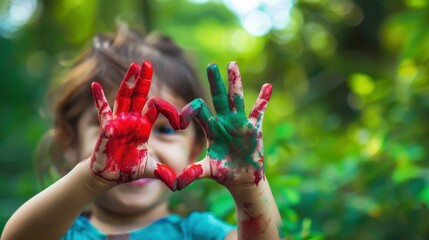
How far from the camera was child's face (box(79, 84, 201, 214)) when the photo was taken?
1809 mm

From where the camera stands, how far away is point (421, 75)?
2633 millimetres

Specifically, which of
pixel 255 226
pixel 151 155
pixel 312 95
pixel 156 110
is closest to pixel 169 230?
pixel 151 155

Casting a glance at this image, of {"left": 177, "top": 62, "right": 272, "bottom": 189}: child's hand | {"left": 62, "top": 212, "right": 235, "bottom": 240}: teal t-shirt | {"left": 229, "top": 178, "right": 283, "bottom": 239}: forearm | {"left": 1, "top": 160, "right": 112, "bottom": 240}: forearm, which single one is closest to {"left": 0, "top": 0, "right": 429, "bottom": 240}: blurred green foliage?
{"left": 62, "top": 212, "right": 235, "bottom": 240}: teal t-shirt

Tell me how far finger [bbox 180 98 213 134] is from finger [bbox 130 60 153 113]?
0.10 m

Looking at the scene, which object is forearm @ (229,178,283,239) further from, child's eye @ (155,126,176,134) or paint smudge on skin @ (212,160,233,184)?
child's eye @ (155,126,176,134)

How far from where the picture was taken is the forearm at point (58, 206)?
1.39m

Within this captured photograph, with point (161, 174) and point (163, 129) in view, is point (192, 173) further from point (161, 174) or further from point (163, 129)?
point (163, 129)

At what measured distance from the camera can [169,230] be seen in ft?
5.96

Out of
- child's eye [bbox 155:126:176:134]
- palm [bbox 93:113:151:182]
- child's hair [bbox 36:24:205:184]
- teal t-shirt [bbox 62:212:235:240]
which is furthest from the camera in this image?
child's hair [bbox 36:24:205:184]

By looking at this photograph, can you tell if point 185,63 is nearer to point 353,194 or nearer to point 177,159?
point 177,159

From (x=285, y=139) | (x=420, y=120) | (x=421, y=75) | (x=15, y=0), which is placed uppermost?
(x=15, y=0)

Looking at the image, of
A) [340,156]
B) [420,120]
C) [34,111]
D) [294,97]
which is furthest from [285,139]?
[294,97]

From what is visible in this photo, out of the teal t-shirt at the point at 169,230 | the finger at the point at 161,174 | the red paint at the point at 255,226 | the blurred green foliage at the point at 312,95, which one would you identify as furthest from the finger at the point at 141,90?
the blurred green foliage at the point at 312,95

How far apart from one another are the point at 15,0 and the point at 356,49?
9.63ft
